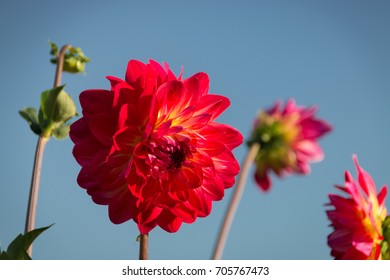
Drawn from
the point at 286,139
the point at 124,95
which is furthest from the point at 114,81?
the point at 286,139

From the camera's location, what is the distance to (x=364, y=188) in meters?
0.63

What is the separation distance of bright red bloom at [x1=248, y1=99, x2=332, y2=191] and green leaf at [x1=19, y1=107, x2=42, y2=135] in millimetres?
879

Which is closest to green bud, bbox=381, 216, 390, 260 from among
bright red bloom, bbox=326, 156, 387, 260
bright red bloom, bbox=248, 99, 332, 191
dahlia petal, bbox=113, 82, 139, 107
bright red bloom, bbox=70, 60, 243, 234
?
bright red bloom, bbox=326, 156, 387, 260

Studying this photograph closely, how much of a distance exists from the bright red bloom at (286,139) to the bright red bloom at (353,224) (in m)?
0.91

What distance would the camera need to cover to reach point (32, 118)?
715 millimetres

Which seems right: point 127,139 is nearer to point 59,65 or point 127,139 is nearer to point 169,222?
point 169,222

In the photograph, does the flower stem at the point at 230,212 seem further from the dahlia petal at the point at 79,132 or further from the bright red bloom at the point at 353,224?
the dahlia petal at the point at 79,132

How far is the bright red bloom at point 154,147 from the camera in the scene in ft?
1.66

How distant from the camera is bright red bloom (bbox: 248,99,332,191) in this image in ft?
5.13

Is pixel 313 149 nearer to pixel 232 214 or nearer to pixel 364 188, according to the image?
pixel 232 214

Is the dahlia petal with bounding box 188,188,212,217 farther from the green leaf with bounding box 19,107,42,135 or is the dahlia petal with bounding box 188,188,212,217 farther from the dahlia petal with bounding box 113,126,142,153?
the green leaf with bounding box 19,107,42,135

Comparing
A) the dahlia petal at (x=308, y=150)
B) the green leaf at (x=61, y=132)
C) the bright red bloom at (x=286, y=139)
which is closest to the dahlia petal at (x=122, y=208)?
the green leaf at (x=61, y=132)

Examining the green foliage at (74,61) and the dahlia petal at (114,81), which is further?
the green foliage at (74,61)
